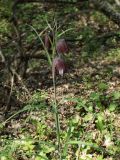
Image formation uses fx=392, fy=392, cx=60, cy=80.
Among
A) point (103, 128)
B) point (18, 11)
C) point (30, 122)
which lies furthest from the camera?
point (18, 11)

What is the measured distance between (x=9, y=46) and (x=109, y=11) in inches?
83.3

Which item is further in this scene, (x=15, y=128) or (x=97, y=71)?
(x=97, y=71)

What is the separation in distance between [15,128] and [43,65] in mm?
1966

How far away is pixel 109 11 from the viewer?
657 cm

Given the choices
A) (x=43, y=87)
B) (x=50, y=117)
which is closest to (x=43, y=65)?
(x=43, y=87)

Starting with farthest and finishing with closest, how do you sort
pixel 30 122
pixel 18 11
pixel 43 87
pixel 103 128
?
pixel 18 11 < pixel 43 87 < pixel 30 122 < pixel 103 128

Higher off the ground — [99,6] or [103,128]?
[99,6]

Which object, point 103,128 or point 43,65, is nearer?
point 103,128

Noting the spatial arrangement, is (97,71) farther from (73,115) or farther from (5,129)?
(5,129)

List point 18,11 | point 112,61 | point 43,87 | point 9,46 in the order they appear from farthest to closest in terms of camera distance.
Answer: point 18,11 → point 9,46 → point 112,61 → point 43,87

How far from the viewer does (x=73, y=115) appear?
5.06 metres

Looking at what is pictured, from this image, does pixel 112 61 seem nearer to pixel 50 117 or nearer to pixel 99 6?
pixel 99 6

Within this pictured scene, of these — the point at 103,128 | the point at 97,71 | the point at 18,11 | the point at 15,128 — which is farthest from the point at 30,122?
the point at 18,11

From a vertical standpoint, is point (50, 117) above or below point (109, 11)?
below
